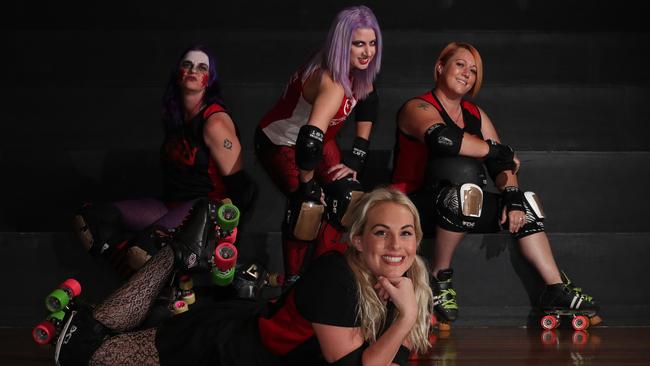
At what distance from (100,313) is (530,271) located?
1.50m

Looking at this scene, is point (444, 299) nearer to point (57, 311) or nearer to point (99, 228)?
point (99, 228)

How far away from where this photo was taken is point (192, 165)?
336 cm

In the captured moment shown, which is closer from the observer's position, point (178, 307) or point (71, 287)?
point (71, 287)

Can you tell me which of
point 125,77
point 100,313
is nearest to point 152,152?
point 125,77

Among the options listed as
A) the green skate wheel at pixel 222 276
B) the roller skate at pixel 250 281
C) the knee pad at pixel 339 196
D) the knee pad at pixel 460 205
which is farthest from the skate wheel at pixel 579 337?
the green skate wheel at pixel 222 276

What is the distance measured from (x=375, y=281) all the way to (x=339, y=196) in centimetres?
98

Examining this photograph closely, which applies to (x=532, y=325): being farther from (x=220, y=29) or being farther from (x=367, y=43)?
(x=220, y=29)

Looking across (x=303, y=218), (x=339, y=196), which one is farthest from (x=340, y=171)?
(x=303, y=218)

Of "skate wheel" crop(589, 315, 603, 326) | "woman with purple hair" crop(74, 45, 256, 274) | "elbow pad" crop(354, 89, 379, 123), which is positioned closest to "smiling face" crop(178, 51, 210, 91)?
"woman with purple hair" crop(74, 45, 256, 274)

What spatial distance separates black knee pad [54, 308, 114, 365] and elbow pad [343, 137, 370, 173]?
1053 mm

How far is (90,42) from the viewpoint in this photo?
449 centimetres

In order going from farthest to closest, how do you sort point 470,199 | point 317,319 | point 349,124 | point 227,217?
1. point 349,124
2. point 470,199
3. point 227,217
4. point 317,319

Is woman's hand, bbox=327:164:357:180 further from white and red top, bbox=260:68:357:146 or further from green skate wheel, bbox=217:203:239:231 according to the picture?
green skate wheel, bbox=217:203:239:231

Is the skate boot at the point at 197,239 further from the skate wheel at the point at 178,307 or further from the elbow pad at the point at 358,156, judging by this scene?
the elbow pad at the point at 358,156
